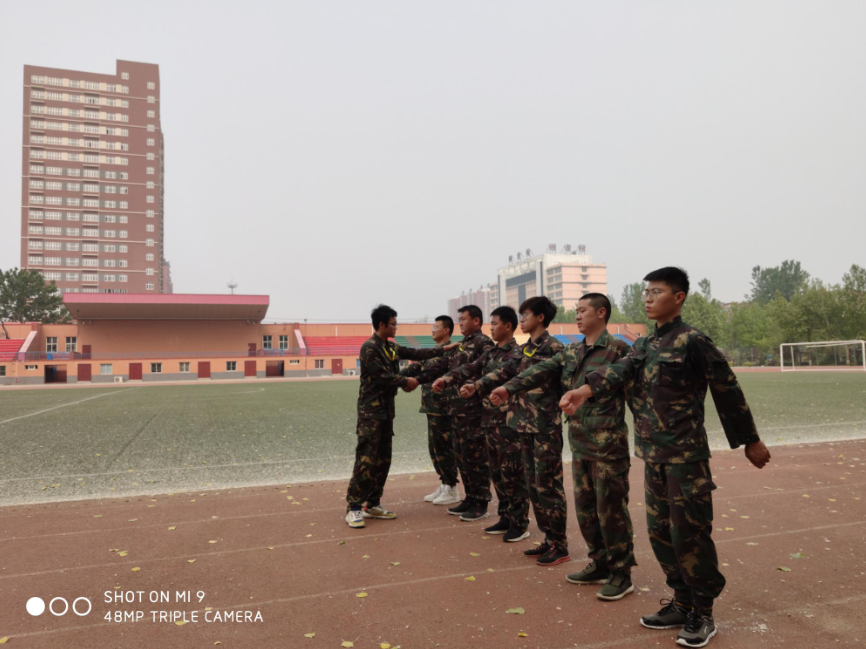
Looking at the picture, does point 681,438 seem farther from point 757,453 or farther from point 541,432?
point 541,432

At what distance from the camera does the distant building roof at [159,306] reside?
4938 centimetres

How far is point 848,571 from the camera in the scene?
13.3 feet

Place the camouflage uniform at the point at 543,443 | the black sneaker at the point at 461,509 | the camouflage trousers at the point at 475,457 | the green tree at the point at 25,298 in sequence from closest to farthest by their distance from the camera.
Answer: the camouflage uniform at the point at 543,443, the camouflage trousers at the point at 475,457, the black sneaker at the point at 461,509, the green tree at the point at 25,298

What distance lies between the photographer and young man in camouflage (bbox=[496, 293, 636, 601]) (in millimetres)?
3711

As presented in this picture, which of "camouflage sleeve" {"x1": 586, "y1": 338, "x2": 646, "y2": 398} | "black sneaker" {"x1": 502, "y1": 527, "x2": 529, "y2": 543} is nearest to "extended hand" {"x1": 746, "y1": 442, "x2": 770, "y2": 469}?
"camouflage sleeve" {"x1": 586, "y1": 338, "x2": 646, "y2": 398}

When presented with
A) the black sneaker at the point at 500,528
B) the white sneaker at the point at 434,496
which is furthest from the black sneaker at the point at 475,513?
the white sneaker at the point at 434,496

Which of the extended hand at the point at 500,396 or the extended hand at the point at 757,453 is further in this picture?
the extended hand at the point at 500,396

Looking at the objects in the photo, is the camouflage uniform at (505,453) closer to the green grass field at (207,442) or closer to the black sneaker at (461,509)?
the black sneaker at (461,509)

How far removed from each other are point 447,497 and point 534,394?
8.17ft

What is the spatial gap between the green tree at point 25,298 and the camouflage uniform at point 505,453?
8375 centimetres

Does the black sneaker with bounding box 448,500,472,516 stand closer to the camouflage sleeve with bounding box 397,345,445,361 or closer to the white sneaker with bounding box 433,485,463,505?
the white sneaker with bounding box 433,485,463,505

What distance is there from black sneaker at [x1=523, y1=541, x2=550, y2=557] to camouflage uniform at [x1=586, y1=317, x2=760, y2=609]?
4.25 feet

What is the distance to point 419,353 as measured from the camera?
263 inches

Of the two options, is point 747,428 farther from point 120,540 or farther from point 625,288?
point 625,288
